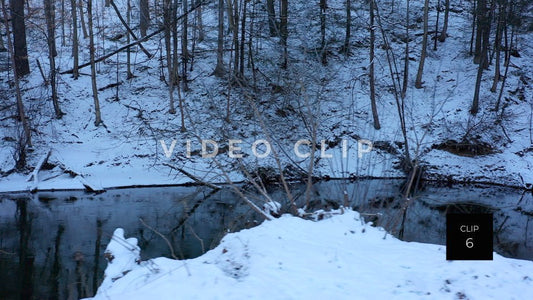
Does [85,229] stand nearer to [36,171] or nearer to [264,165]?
[36,171]

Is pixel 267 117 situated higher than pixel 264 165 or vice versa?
pixel 267 117

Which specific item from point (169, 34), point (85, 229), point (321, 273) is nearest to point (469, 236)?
point (321, 273)

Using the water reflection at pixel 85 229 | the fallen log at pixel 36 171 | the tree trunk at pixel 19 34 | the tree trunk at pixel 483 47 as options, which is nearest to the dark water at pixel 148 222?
the water reflection at pixel 85 229

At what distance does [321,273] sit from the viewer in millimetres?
4895

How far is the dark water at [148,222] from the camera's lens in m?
8.20

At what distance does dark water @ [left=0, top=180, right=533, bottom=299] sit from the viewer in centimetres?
820

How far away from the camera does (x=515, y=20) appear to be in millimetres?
19234

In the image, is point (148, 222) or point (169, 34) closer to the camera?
point (148, 222)

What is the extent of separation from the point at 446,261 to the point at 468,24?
1044 inches

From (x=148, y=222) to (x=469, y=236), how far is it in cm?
866

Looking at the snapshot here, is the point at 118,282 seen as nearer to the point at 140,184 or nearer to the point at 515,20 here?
the point at 140,184

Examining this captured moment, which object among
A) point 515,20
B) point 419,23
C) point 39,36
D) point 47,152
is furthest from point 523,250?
point 39,36

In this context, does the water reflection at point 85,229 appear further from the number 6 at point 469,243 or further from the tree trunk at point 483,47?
the tree trunk at point 483,47

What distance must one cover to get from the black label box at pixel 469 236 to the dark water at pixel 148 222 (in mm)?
1996
